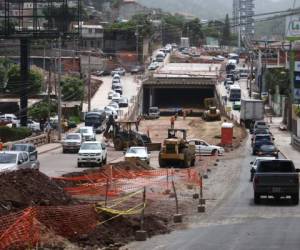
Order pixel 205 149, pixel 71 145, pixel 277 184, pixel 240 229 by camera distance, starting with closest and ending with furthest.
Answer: pixel 240 229 → pixel 277 184 → pixel 71 145 → pixel 205 149

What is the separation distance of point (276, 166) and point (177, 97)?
124 m

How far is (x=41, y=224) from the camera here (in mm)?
19891

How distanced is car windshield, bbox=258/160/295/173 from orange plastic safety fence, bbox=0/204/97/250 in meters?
10.7

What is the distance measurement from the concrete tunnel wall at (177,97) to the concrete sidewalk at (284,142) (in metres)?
→ 39.3

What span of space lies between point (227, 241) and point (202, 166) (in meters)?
33.6

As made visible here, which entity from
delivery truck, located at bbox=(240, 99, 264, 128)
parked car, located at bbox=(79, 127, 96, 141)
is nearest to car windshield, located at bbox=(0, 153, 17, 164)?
parked car, located at bbox=(79, 127, 96, 141)

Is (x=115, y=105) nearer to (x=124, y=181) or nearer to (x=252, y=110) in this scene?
(x=252, y=110)

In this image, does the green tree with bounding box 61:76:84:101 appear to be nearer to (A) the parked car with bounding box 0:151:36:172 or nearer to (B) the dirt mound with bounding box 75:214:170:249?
(A) the parked car with bounding box 0:151:36:172

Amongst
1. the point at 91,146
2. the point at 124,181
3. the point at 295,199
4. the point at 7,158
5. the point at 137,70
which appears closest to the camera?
the point at 295,199

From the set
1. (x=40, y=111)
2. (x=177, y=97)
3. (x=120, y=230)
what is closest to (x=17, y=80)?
(x=40, y=111)

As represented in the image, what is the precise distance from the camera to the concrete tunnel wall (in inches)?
5787

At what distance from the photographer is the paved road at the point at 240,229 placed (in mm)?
20797

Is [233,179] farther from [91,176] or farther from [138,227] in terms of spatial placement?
[138,227]

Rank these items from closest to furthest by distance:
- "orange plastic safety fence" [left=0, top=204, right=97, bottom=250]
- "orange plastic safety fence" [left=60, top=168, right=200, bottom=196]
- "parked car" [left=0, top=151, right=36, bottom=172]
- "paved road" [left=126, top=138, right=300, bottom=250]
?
"orange plastic safety fence" [left=0, top=204, right=97, bottom=250]
"paved road" [left=126, top=138, right=300, bottom=250]
"orange plastic safety fence" [left=60, top=168, right=200, bottom=196]
"parked car" [left=0, top=151, right=36, bottom=172]
